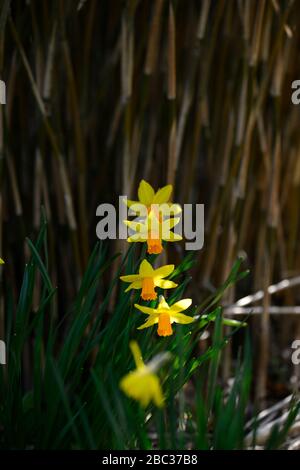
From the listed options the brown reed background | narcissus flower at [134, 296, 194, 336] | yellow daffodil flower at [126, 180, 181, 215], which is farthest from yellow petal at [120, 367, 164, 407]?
the brown reed background

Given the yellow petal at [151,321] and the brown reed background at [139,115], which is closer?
the yellow petal at [151,321]

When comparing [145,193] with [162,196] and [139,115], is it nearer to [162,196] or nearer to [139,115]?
[162,196]

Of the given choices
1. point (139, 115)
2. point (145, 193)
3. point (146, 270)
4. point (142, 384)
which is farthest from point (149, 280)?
point (139, 115)

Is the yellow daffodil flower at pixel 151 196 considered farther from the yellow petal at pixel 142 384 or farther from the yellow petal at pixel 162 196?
the yellow petal at pixel 142 384

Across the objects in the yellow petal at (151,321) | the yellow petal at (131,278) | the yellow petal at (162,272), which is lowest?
the yellow petal at (151,321)

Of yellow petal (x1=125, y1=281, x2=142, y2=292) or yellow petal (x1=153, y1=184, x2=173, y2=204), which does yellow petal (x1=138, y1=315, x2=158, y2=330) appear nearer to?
yellow petal (x1=125, y1=281, x2=142, y2=292)

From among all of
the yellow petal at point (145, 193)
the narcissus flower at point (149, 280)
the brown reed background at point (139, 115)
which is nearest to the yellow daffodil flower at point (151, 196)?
the yellow petal at point (145, 193)
